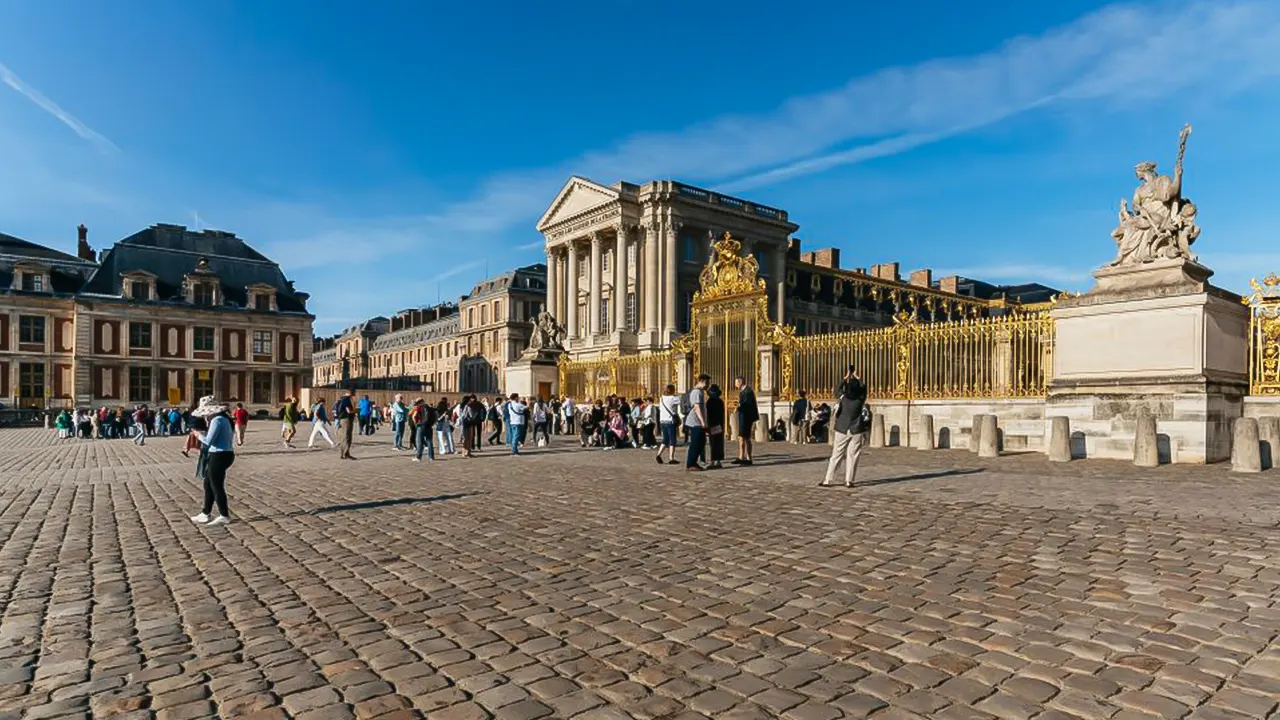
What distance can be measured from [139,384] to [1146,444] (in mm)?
59862

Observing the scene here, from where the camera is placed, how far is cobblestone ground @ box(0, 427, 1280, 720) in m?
3.38

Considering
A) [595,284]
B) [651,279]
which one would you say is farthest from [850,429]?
[595,284]

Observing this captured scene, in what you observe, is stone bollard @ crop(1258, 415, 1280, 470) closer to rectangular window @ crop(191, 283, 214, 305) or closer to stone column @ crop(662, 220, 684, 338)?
stone column @ crop(662, 220, 684, 338)

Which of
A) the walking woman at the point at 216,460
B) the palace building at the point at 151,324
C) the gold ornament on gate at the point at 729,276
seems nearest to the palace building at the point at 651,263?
the palace building at the point at 151,324

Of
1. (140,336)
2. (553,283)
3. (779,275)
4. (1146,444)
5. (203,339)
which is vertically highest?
(779,275)

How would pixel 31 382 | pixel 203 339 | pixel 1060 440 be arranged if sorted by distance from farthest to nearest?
pixel 203 339 → pixel 31 382 → pixel 1060 440

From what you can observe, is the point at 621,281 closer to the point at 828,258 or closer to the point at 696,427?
Result: the point at 828,258

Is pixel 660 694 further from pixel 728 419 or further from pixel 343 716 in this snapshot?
pixel 728 419

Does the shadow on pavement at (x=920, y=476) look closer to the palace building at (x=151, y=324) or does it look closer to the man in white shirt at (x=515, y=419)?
the man in white shirt at (x=515, y=419)

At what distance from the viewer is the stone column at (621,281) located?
176 feet

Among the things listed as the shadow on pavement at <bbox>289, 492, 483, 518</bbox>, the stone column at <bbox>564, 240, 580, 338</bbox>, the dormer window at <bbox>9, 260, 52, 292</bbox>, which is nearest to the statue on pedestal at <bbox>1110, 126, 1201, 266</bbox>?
the shadow on pavement at <bbox>289, 492, 483, 518</bbox>

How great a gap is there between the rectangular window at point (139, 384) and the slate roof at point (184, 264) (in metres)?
5.23

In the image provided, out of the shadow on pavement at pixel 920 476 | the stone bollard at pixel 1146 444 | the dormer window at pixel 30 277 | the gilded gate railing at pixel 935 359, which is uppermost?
the dormer window at pixel 30 277

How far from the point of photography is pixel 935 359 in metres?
18.0
